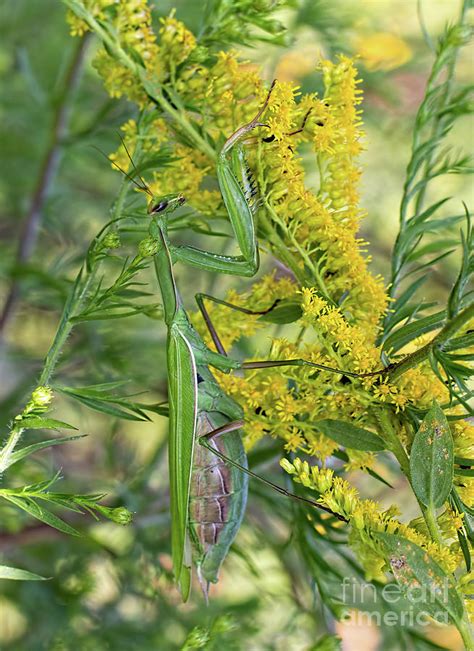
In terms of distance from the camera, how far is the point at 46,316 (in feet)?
6.72

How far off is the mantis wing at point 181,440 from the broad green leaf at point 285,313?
13cm

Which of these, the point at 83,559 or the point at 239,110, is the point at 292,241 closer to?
the point at 239,110

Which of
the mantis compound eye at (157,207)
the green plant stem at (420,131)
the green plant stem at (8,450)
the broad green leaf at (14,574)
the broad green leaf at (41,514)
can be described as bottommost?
the broad green leaf at (14,574)

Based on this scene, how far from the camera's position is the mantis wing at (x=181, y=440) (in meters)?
0.84

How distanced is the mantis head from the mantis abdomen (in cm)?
27

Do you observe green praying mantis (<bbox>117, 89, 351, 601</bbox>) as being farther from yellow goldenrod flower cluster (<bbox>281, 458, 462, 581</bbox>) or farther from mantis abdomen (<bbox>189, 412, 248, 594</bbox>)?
yellow goldenrod flower cluster (<bbox>281, 458, 462, 581</bbox>)

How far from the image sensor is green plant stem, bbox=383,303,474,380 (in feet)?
2.05

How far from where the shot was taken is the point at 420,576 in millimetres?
632

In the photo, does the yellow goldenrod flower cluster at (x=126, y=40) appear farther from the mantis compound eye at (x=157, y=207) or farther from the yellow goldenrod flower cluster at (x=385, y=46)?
the yellow goldenrod flower cluster at (x=385, y=46)

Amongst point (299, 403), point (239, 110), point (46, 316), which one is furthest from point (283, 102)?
point (46, 316)

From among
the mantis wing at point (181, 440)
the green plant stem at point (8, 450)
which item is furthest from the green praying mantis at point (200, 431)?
the green plant stem at point (8, 450)

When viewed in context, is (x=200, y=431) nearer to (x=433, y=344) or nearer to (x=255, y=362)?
(x=255, y=362)

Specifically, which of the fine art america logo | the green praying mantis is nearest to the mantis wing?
the green praying mantis

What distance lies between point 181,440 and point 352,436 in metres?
0.24
